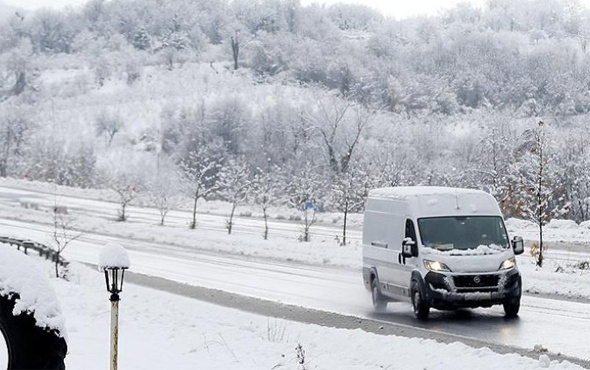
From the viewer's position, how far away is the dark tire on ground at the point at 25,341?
7867mm

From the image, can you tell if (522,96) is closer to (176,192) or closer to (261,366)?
(176,192)

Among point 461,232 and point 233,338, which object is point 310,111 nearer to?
point 461,232

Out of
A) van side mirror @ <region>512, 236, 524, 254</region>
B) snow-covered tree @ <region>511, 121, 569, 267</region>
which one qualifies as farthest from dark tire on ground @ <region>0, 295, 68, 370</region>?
snow-covered tree @ <region>511, 121, 569, 267</region>

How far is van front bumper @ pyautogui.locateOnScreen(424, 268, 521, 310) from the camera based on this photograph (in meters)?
17.5

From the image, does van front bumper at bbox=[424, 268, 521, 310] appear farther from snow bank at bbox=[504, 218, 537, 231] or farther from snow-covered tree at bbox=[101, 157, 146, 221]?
snow-covered tree at bbox=[101, 157, 146, 221]

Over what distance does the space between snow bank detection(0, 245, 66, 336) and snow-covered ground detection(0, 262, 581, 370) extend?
14.2 ft

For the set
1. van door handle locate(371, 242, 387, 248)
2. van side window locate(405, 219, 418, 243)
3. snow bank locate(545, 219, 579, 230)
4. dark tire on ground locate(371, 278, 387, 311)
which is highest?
van side window locate(405, 219, 418, 243)

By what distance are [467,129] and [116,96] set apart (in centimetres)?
5999

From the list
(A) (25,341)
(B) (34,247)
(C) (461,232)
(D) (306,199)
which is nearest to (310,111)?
(D) (306,199)

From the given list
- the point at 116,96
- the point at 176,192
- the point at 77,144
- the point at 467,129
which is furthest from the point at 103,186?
the point at 116,96

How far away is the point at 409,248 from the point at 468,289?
1.36m

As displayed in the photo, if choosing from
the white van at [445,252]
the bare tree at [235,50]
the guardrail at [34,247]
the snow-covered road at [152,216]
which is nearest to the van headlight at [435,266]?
the white van at [445,252]

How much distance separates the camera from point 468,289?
1748 cm

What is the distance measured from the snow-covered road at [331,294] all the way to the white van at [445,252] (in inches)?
19.0
